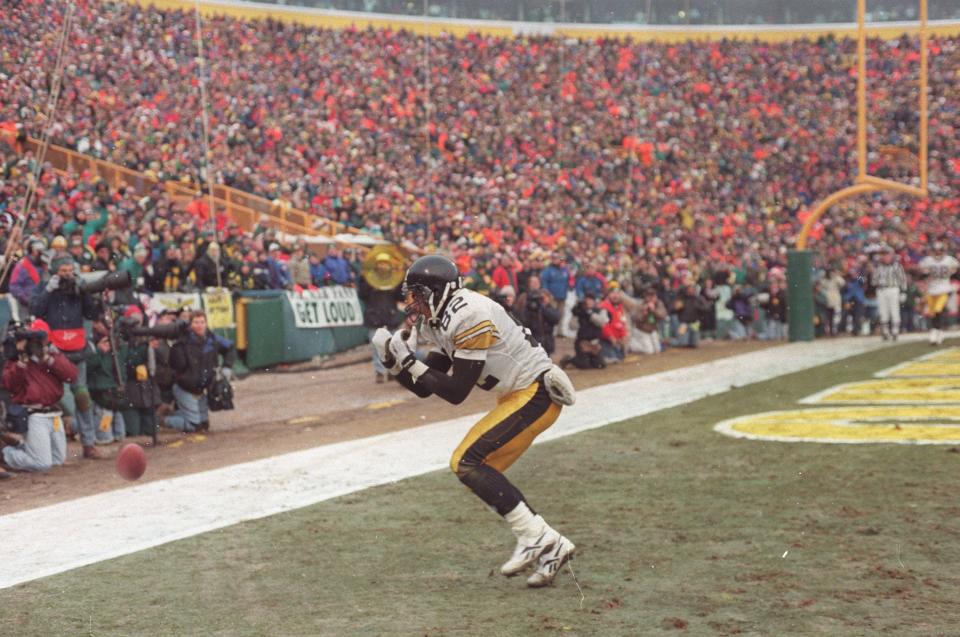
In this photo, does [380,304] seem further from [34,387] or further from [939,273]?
[939,273]

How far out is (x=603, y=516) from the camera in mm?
7449

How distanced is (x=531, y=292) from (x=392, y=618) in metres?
11.6

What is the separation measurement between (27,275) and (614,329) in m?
9.12

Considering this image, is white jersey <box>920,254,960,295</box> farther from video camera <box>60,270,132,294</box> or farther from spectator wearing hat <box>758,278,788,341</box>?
video camera <box>60,270,132,294</box>

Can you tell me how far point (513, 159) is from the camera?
3052cm

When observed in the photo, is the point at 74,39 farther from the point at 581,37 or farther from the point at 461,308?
the point at 581,37

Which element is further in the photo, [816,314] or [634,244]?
[634,244]

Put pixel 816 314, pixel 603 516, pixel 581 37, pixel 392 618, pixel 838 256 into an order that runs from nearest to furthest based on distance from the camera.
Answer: pixel 392 618
pixel 603 516
pixel 816 314
pixel 838 256
pixel 581 37

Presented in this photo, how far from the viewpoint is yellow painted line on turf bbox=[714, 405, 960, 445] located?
10102mm

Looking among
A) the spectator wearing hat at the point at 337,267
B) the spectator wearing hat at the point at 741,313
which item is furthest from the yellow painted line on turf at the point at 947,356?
the spectator wearing hat at the point at 337,267

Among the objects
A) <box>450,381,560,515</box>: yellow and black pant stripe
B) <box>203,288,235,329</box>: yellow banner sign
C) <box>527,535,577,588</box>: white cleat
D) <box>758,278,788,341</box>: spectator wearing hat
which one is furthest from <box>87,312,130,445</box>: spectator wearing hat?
<box>758,278,788,341</box>: spectator wearing hat

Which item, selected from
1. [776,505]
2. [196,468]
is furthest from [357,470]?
[776,505]

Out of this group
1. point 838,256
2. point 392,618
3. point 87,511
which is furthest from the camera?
point 838,256

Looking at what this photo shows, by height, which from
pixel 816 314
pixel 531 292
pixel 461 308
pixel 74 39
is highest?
pixel 74 39
